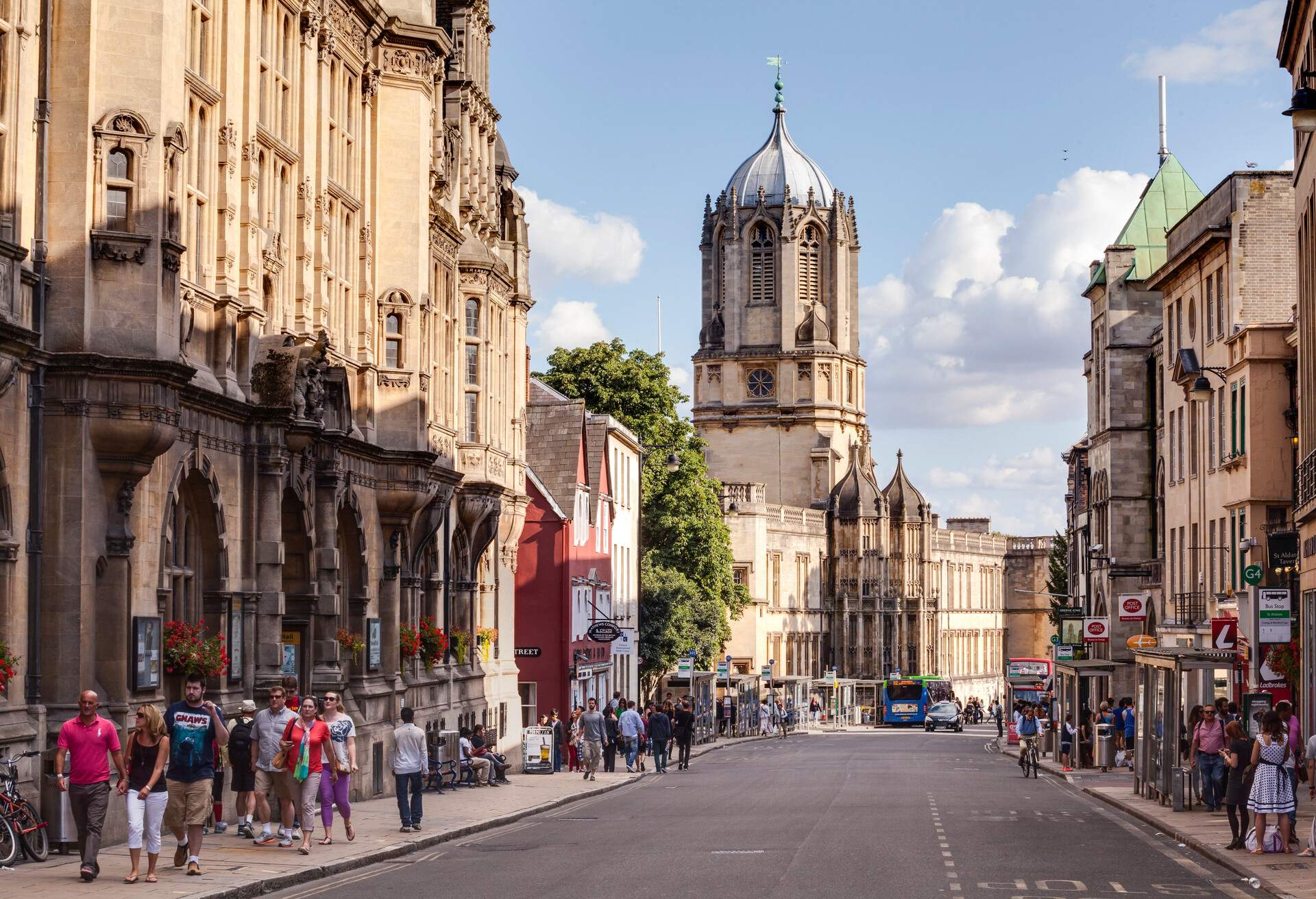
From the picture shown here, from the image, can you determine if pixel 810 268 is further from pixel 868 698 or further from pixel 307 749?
pixel 307 749

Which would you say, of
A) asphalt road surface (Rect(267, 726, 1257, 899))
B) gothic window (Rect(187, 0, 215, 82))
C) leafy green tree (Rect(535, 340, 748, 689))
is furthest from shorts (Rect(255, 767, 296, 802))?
leafy green tree (Rect(535, 340, 748, 689))

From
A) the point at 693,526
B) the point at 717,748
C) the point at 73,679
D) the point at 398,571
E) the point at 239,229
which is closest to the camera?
the point at 73,679

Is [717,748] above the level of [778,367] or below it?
below

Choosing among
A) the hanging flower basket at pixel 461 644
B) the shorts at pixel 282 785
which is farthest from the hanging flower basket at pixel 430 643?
the shorts at pixel 282 785

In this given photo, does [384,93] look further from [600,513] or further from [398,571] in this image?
[600,513]

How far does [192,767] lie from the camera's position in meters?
19.9

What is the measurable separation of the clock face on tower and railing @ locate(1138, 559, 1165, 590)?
79.1 metres

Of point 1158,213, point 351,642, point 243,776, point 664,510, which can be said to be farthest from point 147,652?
point 664,510

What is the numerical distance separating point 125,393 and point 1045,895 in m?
10.6

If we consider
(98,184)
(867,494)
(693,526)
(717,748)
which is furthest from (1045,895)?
(867,494)

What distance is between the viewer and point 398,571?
1399 inches

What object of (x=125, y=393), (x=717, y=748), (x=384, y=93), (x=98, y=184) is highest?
(x=384, y=93)

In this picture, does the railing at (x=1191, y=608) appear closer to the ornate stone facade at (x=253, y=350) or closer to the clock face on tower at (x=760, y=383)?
the ornate stone facade at (x=253, y=350)

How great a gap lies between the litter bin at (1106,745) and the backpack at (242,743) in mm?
28973
